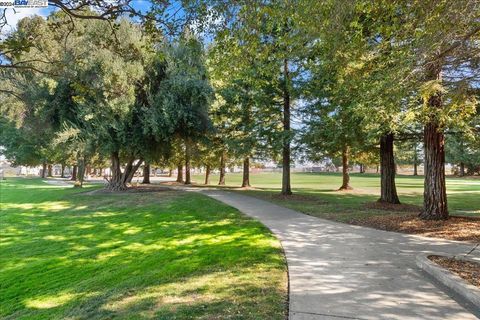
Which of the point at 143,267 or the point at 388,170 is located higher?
the point at 388,170

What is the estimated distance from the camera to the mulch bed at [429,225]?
7404 mm

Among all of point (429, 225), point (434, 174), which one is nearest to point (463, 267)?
point (429, 225)

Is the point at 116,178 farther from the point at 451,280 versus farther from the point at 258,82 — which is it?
the point at 451,280

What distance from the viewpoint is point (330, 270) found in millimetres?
5000

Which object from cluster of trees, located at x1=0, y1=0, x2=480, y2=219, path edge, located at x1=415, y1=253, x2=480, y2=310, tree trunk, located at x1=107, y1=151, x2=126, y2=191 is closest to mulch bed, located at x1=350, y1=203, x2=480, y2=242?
cluster of trees, located at x1=0, y1=0, x2=480, y2=219

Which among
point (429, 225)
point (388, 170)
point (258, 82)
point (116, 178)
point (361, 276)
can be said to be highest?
point (258, 82)

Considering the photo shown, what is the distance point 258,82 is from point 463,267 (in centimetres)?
484

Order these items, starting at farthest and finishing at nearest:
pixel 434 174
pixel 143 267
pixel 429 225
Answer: pixel 434 174 → pixel 429 225 → pixel 143 267

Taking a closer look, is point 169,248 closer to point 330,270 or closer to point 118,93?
point 330,270

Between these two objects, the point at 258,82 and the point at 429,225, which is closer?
the point at 258,82

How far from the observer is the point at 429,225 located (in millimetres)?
8375

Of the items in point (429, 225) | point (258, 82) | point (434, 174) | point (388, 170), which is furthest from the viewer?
point (388, 170)

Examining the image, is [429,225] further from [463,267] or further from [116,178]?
[116,178]

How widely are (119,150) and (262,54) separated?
14.8m
